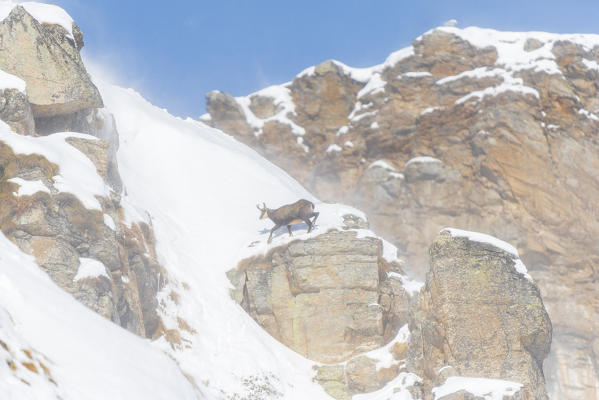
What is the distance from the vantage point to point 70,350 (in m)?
6.61

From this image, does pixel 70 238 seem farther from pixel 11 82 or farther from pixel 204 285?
pixel 204 285

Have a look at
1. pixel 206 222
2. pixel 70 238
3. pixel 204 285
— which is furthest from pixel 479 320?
pixel 206 222

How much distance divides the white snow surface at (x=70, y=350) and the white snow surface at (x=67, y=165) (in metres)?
7.00

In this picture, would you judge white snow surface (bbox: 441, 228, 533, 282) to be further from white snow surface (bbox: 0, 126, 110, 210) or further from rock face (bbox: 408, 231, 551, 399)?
white snow surface (bbox: 0, 126, 110, 210)

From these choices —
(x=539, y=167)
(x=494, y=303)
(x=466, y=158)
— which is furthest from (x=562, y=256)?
(x=494, y=303)

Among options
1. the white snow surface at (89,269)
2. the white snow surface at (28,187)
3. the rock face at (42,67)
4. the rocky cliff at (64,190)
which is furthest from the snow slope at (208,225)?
the rock face at (42,67)

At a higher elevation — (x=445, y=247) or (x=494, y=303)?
(x=445, y=247)

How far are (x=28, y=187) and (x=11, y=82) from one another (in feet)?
17.0

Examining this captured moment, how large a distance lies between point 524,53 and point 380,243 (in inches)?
952

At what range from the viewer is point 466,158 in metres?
39.4

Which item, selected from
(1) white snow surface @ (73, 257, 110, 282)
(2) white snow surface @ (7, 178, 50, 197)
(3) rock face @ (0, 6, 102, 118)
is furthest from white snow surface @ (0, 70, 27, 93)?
(1) white snow surface @ (73, 257, 110, 282)

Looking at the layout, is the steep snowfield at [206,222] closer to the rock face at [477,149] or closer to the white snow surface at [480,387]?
the white snow surface at [480,387]

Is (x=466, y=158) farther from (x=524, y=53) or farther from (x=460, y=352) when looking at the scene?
(x=460, y=352)

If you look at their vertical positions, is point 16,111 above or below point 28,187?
above
